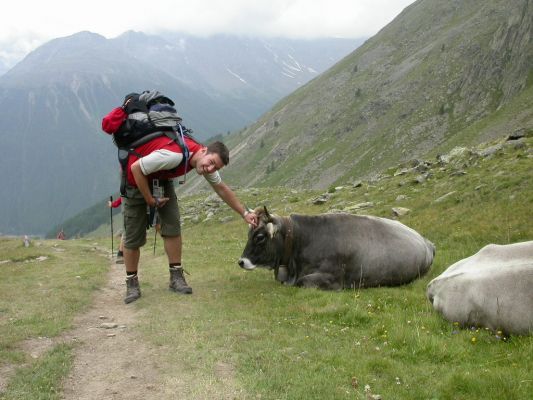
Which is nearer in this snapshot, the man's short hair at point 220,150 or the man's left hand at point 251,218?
the man's short hair at point 220,150

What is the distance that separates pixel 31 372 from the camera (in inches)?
292

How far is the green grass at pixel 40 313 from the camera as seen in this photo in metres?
7.08

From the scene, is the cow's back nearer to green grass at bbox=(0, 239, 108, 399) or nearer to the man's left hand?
the man's left hand

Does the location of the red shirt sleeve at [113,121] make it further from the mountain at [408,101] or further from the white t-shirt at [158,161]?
the mountain at [408,101]

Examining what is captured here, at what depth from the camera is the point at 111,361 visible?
26.4 feet

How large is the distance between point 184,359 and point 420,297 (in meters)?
5.49

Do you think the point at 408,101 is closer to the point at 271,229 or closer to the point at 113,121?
the point at 271,229

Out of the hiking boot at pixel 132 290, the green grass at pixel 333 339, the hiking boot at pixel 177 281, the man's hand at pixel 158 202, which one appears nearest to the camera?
the green grass at pixel 333 339

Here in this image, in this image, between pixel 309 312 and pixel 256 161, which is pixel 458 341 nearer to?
pixel 309 312

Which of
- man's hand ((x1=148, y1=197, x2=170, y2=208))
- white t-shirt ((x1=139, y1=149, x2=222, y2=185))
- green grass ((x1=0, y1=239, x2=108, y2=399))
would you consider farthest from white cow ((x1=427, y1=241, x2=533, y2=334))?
green grass ((x1=0, y1=239, x2=108, y2=399))

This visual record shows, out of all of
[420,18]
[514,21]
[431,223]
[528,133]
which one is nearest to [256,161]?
[420,18]

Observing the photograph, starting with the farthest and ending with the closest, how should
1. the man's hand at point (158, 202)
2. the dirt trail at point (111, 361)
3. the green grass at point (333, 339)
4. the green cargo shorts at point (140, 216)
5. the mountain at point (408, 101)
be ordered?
the mountain at point (408, 101) → the green cargo shorts at point (140, 216) → the man's hand at point (158, 202) → the dirt trail at point (111, 361) → the green grass at point (333, 339)

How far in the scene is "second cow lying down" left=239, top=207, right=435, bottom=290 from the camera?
1258cm

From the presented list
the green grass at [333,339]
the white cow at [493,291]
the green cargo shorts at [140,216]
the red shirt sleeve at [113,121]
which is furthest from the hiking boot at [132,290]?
the white cow at [493,291]
